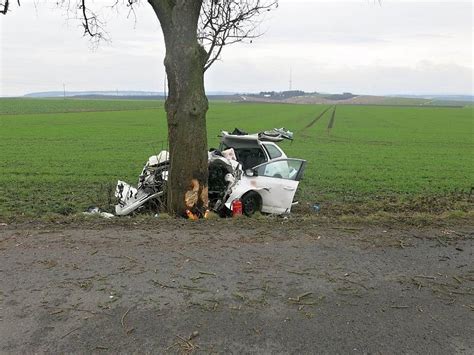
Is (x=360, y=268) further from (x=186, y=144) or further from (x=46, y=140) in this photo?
(x=46, y=140)

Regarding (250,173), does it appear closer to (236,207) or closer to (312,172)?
(236,207)

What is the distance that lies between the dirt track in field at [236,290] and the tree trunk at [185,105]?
2276 millimetres

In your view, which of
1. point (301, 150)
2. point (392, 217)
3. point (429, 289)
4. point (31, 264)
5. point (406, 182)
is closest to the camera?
point (429, 289)

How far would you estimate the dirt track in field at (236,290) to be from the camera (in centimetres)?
366

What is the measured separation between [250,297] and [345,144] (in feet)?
90.0

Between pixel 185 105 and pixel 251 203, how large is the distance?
265cm

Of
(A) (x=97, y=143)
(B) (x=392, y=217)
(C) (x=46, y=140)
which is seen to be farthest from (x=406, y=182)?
(C) (x=46, y=140)

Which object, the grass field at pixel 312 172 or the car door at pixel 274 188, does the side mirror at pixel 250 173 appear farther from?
the grass field at pixel 312 172

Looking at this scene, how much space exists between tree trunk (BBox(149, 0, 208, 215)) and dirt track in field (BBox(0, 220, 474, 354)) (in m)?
2.28

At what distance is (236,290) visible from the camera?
448 cm

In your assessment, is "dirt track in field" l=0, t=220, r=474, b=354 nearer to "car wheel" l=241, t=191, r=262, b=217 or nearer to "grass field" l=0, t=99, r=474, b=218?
"car wheel" l=241, t=191, r=262, b=217

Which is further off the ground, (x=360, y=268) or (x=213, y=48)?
(x=213, y=48)

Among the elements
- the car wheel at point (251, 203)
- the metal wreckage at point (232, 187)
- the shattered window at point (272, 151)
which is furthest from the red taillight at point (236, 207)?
the shattered window at point (272, 151)

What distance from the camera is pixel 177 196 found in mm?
8742
